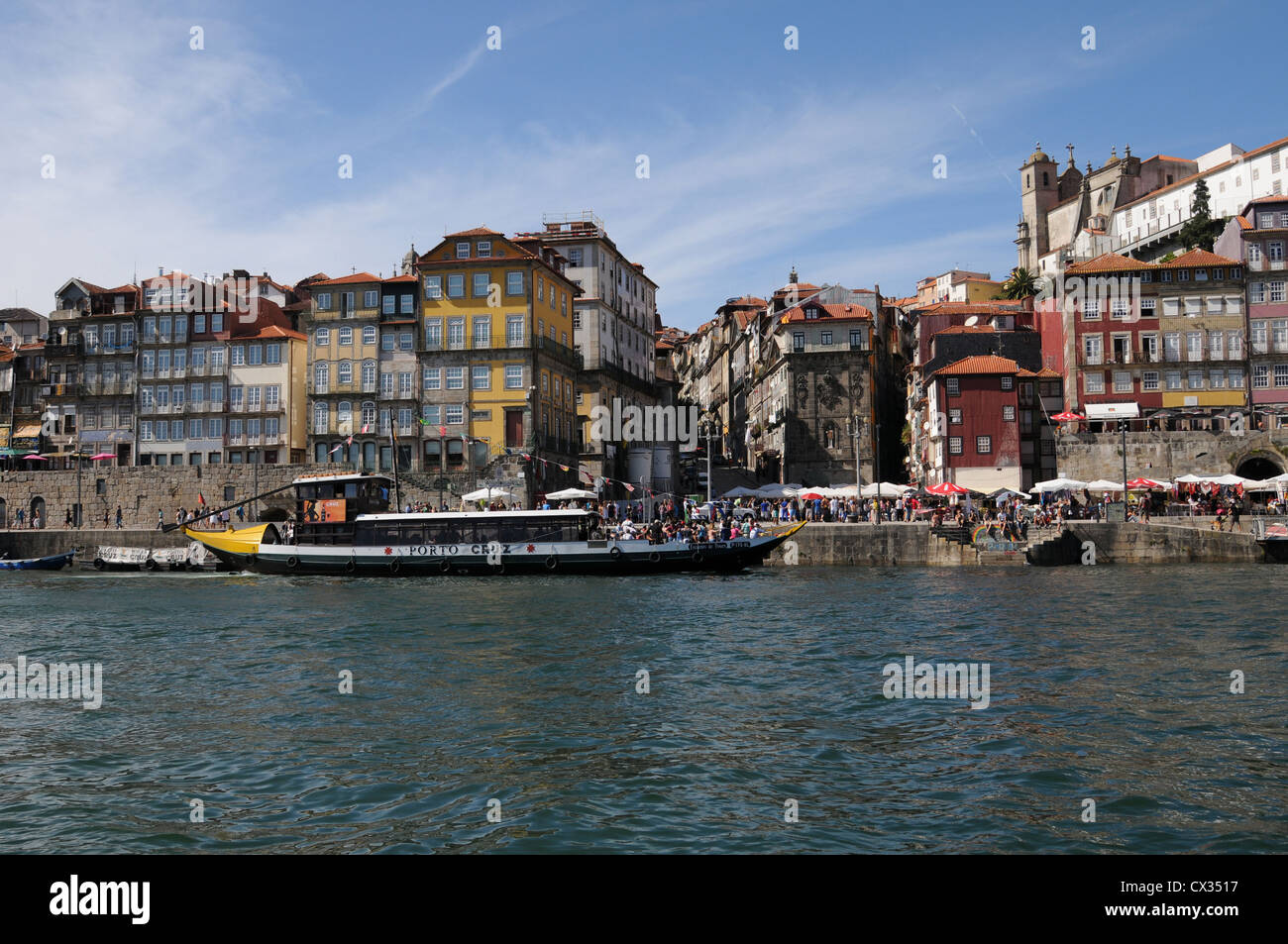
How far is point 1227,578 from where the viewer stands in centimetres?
3656

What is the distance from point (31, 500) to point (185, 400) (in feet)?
36.9

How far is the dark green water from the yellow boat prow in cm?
1969

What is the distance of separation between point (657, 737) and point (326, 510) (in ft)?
121

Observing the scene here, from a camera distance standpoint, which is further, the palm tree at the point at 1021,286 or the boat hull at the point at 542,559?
the palm tree at the point at 1021,286

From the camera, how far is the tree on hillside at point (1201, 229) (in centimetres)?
7912

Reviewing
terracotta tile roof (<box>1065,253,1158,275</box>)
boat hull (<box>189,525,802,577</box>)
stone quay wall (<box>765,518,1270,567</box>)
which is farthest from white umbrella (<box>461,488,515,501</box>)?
terracotta tile roof (<box>1065,253,1158,275</box>)

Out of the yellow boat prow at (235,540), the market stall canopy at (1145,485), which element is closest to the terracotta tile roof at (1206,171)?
the market stall canopy at (1145,485)

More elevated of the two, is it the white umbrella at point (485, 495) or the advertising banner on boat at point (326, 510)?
the white umbrella at point (485, 495)

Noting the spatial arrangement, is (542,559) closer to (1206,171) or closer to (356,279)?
(356,279)

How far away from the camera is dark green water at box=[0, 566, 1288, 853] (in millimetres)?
9414

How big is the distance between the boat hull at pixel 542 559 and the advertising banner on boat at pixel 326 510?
1.75m

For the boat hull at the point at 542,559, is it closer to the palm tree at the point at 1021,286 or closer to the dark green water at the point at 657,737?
the dark green water at the point at 657,737
